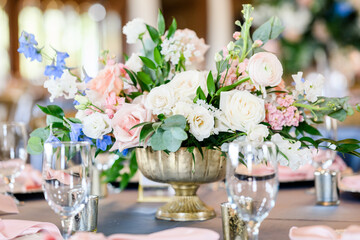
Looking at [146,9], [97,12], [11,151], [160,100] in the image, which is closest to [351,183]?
[160,100]

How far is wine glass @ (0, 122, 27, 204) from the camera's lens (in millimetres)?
1436

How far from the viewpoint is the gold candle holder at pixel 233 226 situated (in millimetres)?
945

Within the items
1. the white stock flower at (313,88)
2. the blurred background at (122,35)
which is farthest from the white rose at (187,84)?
the blurred background at (122,35)

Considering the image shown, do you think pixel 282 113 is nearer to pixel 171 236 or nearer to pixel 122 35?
pixel 171 236

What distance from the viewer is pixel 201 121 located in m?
1.07

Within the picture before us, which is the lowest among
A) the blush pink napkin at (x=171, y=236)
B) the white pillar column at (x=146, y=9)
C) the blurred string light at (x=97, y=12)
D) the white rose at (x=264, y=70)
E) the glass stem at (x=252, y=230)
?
the blush pink napkin at (x=171, y=236)

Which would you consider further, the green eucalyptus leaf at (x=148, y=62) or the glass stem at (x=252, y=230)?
the green eucalyptus leaf at (x=148, y=62)

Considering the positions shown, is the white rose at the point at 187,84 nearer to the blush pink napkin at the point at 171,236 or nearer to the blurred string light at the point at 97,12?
the blush pink napkin at the point at 171,236

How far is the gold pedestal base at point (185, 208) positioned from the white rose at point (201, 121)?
0.18 m

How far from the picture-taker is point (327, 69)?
145 inches

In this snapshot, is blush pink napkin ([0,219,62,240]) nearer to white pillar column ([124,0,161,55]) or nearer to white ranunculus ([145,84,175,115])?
white ranunculus ([145,84,175,115])

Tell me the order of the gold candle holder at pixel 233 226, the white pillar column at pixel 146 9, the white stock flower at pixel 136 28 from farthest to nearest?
1. the white pillar column at pixel 146 9
2. the white stock flower at pixel 136 28
3. the gold candle holder at pixel 233 226

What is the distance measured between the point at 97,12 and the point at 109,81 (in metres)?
7.40

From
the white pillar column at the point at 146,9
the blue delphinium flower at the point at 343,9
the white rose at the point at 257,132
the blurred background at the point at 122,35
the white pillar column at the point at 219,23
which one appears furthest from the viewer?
the white pillar column at the point at 219,23
